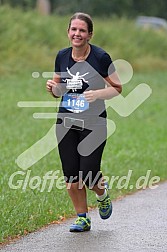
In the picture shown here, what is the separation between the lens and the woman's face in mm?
7391

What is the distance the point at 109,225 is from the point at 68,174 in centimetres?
90

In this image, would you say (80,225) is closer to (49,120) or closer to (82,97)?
(82,97)

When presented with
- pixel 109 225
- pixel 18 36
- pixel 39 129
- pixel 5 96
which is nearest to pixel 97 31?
pixel 18 36

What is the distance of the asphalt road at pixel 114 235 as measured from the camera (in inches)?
279

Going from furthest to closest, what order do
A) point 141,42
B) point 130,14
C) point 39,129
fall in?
point 130,14, point 141,42, point 39,129

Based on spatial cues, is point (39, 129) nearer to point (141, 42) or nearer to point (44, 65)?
point (44, 65)

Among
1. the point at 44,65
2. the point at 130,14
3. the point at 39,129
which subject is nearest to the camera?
the point at 39,129

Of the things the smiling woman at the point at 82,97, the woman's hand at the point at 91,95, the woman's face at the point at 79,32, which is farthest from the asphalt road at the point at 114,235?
the woman's face at the point at 79,32

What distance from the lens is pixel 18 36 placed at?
28.0 m

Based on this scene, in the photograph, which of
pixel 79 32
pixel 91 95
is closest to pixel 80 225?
pixel 91 95

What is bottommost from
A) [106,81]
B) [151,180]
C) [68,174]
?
[151,180]

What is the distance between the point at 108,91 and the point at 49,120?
10.9m

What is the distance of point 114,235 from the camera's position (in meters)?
7.68

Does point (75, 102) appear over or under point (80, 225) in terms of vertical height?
over
